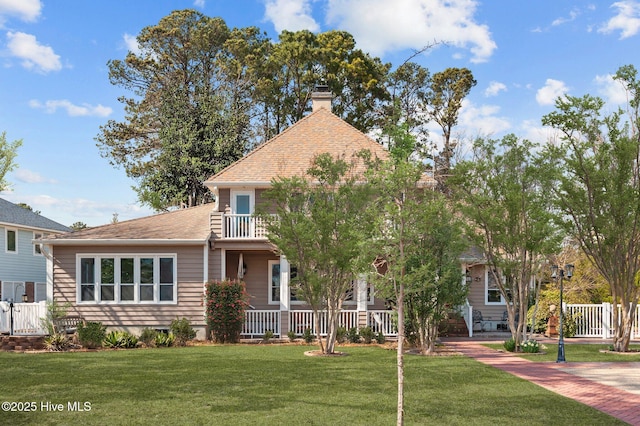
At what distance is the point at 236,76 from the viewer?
39.4 m

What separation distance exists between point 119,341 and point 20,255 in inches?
647

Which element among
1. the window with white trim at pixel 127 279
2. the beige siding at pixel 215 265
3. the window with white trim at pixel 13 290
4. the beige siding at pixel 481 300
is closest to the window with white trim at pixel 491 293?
the beige siding at pixel 481 300

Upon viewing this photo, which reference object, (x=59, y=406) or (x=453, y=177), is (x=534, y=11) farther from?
(x=59, y=406)

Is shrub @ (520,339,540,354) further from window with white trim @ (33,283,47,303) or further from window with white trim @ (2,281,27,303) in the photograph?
window with white trim @ (33,283,47,303)

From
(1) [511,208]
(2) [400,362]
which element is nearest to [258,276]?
(1) [511,208]

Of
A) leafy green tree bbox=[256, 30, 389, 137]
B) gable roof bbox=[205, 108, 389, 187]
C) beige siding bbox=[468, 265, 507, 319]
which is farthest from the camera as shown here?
leafy green tree bbox=[256, 30, 389, 137]

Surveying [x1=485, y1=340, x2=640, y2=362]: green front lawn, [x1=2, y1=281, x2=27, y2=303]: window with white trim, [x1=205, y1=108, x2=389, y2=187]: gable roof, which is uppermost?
[x1=205, y1=108, x2=389, y2=187]: gable roof

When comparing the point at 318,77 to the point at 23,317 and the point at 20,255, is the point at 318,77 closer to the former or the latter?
the point at 20,255

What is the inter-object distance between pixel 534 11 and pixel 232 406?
1700 centimetres

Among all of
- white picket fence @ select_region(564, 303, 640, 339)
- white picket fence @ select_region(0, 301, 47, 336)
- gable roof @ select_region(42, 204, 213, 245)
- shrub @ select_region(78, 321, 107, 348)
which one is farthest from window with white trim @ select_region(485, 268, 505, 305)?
white picket fence @ select_region(0, 301, 47, 336)

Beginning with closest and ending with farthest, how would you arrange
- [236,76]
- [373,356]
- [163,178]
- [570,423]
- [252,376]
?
1. [570,423]
2. [252,376]
3. [373,356]
4. [163,178]
5. [236,76]

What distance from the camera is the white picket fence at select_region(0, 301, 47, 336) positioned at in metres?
22.1

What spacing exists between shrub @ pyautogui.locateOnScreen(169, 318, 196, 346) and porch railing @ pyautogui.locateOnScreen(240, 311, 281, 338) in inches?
93.7

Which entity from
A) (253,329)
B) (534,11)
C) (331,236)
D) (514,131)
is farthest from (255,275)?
(534,11)
